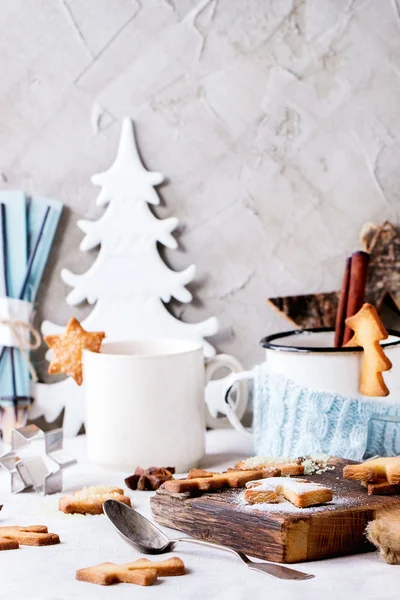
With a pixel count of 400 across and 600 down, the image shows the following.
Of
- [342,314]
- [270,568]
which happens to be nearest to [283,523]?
[270,568]

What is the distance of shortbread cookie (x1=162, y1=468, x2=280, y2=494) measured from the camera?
67cm

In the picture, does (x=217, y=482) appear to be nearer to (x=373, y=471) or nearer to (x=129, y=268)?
(x=373, y=471)

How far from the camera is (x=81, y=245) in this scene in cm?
107

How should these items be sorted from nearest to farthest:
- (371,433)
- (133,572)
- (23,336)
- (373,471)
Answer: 1. (133,572)
2. (373,471)
3. (371,433)
4. (23,336)

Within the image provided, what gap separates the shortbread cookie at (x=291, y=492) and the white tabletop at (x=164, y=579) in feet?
0.15

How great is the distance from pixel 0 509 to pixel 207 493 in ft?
0.65

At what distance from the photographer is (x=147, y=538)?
2.09 ft

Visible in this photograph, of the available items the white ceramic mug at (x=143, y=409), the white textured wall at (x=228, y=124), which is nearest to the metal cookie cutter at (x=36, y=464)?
the white ceramic mug at (x=143, y=409)

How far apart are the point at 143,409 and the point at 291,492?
0.84ft

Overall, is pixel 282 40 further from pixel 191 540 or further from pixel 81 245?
pixel 191 540

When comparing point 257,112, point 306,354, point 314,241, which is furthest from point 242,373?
point 257,112

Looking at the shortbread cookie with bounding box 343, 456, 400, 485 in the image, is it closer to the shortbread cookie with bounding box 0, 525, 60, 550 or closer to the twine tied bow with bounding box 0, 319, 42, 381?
the shortbread cookie with bounding box 0, 525, 60, 550

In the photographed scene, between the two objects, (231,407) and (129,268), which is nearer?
(231,407)

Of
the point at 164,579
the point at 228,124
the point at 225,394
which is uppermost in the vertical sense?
the point at 228,124
